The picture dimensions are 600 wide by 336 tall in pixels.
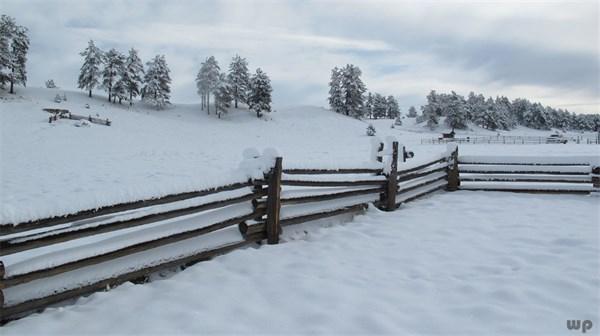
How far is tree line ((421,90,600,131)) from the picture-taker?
7719 cm

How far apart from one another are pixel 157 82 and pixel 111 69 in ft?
20.5

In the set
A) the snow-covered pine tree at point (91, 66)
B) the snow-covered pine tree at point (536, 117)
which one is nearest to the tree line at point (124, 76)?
the snow-covered pine tree at point (91, 66)

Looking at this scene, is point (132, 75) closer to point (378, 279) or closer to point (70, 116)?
point (70, 116)

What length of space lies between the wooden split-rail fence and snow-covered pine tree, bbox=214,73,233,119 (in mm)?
50032

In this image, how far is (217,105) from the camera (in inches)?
2184

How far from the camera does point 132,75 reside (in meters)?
53.6

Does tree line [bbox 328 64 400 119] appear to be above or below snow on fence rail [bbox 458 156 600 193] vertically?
above

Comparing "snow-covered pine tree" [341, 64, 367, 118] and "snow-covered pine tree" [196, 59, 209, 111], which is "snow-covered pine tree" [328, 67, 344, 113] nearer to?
"snow-covered pine tree" [341, 64, 367, 118]

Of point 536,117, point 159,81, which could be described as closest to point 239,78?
point 159,81

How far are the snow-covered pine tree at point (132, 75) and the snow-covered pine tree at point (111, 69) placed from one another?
0.95 metres

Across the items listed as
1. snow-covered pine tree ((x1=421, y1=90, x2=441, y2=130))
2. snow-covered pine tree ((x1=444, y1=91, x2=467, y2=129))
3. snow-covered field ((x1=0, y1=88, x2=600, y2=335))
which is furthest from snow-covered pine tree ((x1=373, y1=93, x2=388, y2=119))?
snow-covered field ((x1=0, y1=88, x2=600, y2=335))

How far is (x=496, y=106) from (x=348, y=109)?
4236 cm

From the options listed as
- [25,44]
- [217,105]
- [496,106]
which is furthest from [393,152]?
[496,106]

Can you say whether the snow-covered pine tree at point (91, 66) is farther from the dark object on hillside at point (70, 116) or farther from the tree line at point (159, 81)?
the dark object on hillside at point (70, 116)
